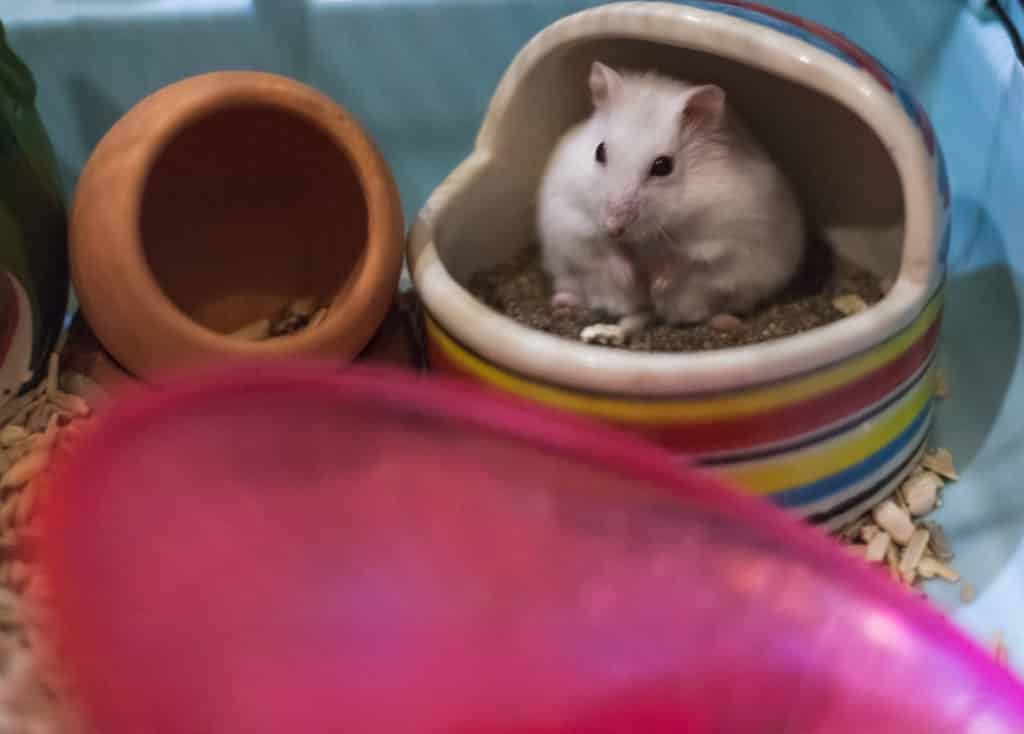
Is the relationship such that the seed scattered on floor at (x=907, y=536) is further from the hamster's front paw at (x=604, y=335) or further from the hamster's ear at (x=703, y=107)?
the hamster's ear at (x=703, y=107)

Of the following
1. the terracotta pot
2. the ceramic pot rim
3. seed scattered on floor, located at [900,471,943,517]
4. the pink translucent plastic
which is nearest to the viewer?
the pink translucent plastic

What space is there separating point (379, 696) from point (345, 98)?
1.17 m

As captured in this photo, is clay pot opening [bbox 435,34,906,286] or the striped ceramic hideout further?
clay pot opening [bbox 435,34,906,286]

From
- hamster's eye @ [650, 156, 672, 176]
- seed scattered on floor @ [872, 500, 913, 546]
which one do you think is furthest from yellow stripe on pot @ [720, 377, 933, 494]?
hamster's eye @ [650, 156, 672, 176]

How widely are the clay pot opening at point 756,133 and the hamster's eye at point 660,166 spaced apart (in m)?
0.20

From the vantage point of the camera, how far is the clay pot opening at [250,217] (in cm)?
120

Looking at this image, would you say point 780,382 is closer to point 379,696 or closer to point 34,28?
point 379,696

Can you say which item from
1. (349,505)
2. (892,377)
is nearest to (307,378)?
(349,505)

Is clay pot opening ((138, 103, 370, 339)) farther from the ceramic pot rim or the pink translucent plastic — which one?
the pink translucent plastic

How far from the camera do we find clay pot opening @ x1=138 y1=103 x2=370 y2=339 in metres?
1.20

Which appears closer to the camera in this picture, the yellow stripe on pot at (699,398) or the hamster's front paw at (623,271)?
the yellow stripe on pot at (699,398)

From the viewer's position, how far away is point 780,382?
94 cm

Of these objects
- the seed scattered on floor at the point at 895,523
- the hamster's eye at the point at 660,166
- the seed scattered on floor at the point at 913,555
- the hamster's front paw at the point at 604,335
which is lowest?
the seed scattered on floor at the point at 913,555

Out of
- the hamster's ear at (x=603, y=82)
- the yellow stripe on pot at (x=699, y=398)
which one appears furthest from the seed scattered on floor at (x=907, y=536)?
the hamster's ear at (x=603, y=82)
